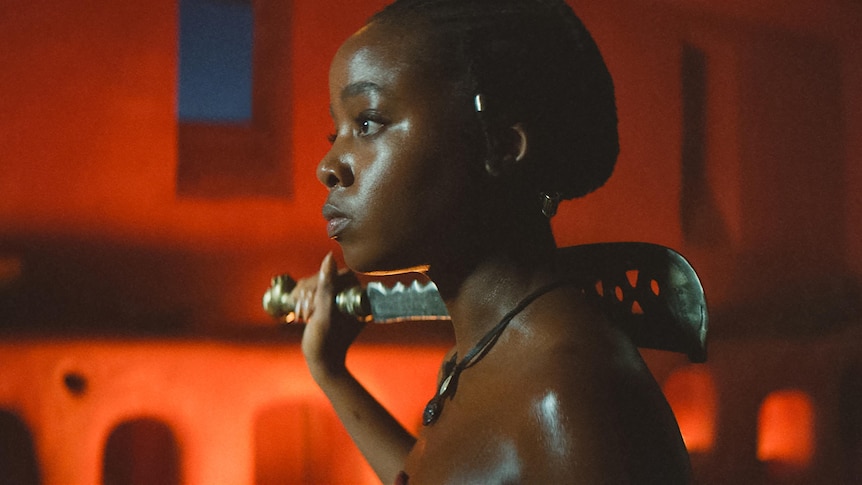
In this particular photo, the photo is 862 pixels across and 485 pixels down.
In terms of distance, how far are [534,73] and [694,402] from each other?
81 cm

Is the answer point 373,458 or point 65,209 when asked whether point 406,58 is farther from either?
point 65,209

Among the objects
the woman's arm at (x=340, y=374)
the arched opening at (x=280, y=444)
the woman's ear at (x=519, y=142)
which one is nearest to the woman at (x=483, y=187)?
the woman's ear at (x=519, y=142)

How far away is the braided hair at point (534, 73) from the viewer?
0.74 meters

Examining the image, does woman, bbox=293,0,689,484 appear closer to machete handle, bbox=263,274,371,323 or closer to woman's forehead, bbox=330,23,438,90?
woman's forehead, bbox=330,23,438,90

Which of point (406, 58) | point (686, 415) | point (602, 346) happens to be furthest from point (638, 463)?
point (686, 415)

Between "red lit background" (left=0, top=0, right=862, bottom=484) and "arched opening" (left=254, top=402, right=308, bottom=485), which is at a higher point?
"red lit background" (left=0, top=0, right=862, bottom=484)

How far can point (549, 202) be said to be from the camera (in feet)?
2.51

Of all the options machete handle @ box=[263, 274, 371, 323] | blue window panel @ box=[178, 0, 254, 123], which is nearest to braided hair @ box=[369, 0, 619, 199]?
machete handle @ box=[263, 274, 371, 323]

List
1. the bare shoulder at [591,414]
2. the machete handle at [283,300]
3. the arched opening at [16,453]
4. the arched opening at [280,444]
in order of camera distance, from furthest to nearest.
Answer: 1. the arched opening at [280,444]
2. the arched opening at [16,453]
3. the machete handle at [283,300]
4. the bare shoulder at [591,414]

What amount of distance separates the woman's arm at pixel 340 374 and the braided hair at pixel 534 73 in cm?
34

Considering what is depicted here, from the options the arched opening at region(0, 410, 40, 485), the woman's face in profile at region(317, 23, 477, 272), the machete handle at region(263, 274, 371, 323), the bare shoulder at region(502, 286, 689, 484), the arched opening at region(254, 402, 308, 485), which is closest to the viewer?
the bare shoulder at region(502, 286, 689, 484)

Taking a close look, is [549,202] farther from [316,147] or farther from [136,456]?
[136,456]

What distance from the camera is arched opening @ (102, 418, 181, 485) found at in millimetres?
1215

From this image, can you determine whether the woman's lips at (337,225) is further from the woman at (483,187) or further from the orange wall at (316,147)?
the orange wall at (316,147)
